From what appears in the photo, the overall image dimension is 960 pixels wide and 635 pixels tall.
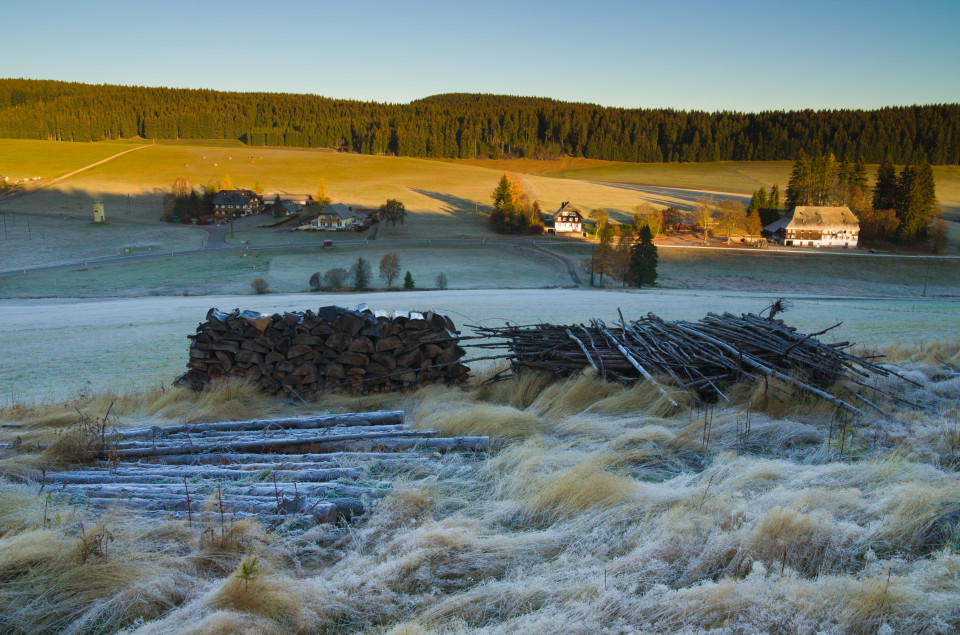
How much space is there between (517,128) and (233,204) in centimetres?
10095

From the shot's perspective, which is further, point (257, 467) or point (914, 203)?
point (914, 203)

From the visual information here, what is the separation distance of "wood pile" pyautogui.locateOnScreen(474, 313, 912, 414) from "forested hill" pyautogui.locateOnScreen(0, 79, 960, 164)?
159846 mm

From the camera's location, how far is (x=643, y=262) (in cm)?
5316

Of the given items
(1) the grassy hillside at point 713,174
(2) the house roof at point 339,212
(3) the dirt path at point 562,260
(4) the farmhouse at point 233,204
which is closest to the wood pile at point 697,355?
(3) the dirt path at point 562,260

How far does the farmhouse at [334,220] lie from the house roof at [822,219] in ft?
197

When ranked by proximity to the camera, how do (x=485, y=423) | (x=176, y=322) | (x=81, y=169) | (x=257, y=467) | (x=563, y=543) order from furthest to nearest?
(x=81, y=169) → (x=176, y=322) → (x=485, y=423) → (x=257, y=467) → (x=563, y=543)

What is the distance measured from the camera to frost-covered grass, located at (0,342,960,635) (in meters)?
3.12

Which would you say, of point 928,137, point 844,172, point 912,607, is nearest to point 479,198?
point 844,172

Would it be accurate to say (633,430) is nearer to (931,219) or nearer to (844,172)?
(931,219)

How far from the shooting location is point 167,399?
9469 mm

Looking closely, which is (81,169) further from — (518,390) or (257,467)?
(257,467)

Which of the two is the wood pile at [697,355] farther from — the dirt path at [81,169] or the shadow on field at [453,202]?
the dirt path at [81,169]

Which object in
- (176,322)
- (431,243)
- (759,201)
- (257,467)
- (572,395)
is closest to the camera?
(257,467)

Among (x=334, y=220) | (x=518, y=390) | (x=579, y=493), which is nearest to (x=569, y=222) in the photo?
(x=334, y=220)
